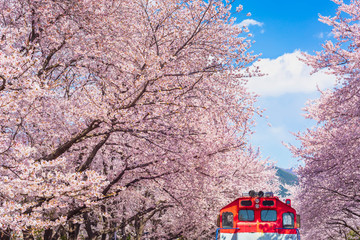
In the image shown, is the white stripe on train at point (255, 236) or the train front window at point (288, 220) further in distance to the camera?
the train front window at point (288, 220)

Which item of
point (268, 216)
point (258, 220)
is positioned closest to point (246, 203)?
point (258, 220)

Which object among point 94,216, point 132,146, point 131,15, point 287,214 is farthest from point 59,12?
point 94,216

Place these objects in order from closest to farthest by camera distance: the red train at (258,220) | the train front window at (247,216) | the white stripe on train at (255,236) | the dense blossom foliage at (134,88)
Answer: the dense blossom foliage at (134,88) < the white stripe on train at (255,236) < the red train at (258,220) < the train front window at (247,216)

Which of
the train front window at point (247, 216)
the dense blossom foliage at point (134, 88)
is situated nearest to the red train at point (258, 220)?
the train front window at point (247, 216)

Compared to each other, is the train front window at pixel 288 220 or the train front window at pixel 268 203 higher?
the train front window at pixel 268 203

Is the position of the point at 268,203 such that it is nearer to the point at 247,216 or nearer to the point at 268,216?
the point at 268,216

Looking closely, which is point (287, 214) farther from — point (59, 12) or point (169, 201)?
point (59, 12)

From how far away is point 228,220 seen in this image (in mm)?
12250

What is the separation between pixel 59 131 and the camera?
10.3 meters

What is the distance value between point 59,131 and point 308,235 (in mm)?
32630

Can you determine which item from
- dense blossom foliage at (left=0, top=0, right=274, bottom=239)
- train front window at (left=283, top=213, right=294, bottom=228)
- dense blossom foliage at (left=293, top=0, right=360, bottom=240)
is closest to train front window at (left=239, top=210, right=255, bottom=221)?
train front window at (left=283, top=213, right=294, bottom=228)

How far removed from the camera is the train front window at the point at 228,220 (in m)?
12.2

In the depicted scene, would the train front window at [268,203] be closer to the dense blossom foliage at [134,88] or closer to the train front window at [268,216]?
the train front window at [268,216]

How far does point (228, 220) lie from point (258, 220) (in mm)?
986
